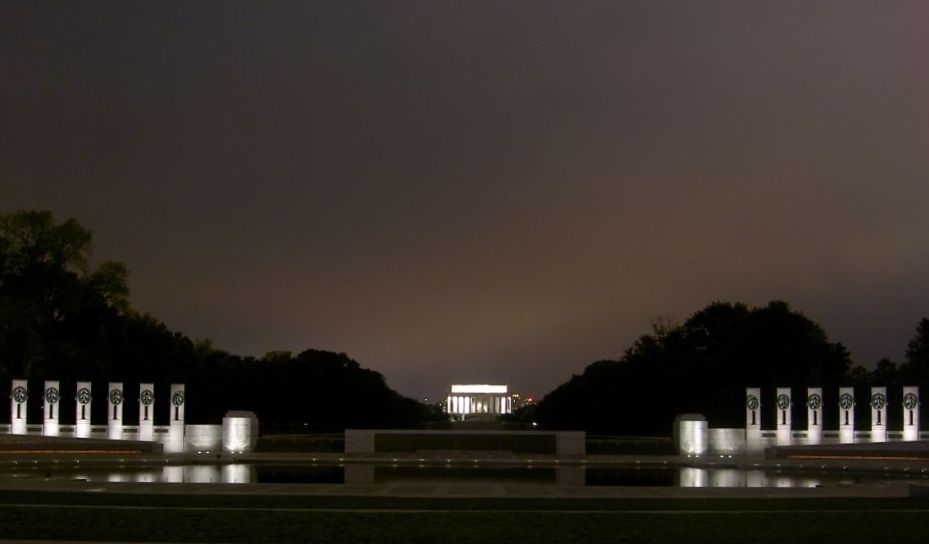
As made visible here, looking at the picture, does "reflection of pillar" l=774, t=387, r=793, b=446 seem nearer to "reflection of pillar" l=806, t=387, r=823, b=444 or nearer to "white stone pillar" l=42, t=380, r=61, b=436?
"reflection of pillar" l=806, t=387, r=823, b=444

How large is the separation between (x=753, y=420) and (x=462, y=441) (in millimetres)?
13185

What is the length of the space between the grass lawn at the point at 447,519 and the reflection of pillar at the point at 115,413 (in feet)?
77.5

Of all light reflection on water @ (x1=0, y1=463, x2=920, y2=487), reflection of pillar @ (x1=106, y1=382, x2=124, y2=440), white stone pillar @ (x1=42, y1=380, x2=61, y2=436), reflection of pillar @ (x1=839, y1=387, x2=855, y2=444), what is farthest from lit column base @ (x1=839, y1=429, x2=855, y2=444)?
white stone pillar @ (x1=42, y1=380, x2=61, y2=436)

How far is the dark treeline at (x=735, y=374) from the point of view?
7644 cm

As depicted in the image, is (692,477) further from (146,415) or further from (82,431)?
(82,431)

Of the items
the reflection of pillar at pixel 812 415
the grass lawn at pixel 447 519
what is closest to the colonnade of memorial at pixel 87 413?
the grass lawn at pixel 447 519

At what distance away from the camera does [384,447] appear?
47.7 metres

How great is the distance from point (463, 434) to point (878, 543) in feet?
109

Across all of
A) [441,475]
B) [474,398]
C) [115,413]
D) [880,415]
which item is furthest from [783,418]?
[474,398]

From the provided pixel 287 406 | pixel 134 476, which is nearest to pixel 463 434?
pixel 134 476

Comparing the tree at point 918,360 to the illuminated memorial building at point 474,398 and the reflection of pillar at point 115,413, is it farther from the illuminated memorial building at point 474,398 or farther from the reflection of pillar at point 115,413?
the illuminated memorial building at point 474,398

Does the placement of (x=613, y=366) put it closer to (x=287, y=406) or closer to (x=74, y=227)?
(x=287, y=406)

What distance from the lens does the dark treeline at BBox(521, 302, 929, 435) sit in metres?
76.4

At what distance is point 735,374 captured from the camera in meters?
80.0
